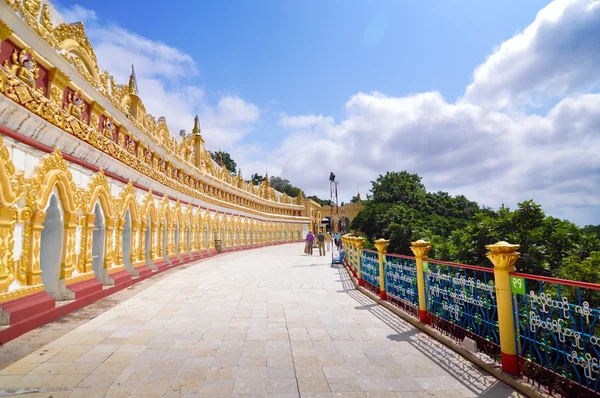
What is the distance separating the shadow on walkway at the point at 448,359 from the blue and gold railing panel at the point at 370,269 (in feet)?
5.00

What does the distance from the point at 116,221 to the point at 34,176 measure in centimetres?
373

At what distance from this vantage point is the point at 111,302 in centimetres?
741

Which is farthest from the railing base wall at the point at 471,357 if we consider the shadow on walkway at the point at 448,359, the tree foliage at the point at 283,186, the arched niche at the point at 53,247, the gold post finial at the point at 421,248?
the tree foliage at the point at 283,186

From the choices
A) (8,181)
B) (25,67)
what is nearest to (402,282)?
(8,181)

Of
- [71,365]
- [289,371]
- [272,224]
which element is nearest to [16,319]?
[71,365]

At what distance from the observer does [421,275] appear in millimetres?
5828

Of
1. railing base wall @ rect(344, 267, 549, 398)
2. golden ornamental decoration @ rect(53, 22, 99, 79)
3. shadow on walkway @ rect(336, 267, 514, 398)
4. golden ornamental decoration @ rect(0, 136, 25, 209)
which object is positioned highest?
golden ornamental decoration @ rect(53, 22, 99, 79)

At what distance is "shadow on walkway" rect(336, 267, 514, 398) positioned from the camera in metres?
3.46

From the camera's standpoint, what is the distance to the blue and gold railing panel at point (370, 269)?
8398 millimetres

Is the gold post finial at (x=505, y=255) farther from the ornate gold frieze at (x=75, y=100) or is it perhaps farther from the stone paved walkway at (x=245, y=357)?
the ornate gold frieze at (x=75, y=100)

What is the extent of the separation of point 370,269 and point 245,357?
5.34 m

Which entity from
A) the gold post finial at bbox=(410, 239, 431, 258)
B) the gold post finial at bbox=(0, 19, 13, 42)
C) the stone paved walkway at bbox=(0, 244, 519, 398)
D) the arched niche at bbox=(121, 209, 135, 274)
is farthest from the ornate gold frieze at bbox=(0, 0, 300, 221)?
the gold post finial at bbox=(410, 239, 431, 258)

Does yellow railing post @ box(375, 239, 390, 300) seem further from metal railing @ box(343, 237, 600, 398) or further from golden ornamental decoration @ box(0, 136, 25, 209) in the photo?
golden ornamental decoration @ box(0, 136, 25, 209)

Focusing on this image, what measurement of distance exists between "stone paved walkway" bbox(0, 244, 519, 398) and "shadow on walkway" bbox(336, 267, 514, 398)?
1cm
